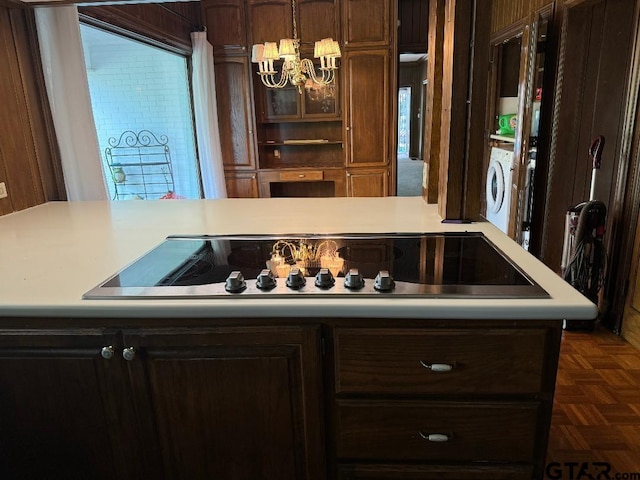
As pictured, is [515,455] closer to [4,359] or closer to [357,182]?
[4,359]

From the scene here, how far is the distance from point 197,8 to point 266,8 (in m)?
0.71

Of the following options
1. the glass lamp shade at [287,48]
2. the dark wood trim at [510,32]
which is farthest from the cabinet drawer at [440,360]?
the dark wood trim at [510,32]

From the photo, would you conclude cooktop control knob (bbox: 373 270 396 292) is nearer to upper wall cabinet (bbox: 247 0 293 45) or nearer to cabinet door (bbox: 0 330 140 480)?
cabinet door (bbox: 0 330 140 480)

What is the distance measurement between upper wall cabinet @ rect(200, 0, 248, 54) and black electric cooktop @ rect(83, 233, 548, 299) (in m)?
3.77

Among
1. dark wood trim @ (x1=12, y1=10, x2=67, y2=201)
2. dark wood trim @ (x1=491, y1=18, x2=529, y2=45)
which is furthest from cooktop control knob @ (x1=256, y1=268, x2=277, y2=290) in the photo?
dark wood trim @ (x1=491, y1=18, x2=529, y2=45)

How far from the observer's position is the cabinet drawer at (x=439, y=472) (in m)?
1.11

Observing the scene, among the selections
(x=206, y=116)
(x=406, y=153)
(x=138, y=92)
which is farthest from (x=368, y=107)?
(x=406, y=153)

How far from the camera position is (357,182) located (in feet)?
16.0

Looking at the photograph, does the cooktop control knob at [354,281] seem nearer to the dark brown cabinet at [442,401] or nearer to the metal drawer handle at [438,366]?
the dark brown cabinet at [442,401]

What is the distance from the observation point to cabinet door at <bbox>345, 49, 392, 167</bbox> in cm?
457

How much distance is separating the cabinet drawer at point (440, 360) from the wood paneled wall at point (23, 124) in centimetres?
172

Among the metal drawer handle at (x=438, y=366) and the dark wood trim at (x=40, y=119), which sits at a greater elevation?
the dark wood trim at (x=40, y=119)

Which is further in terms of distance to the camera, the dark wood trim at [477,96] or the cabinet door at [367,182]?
the cabinet door at [367,182]

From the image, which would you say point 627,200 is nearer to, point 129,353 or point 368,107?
point 129,353
